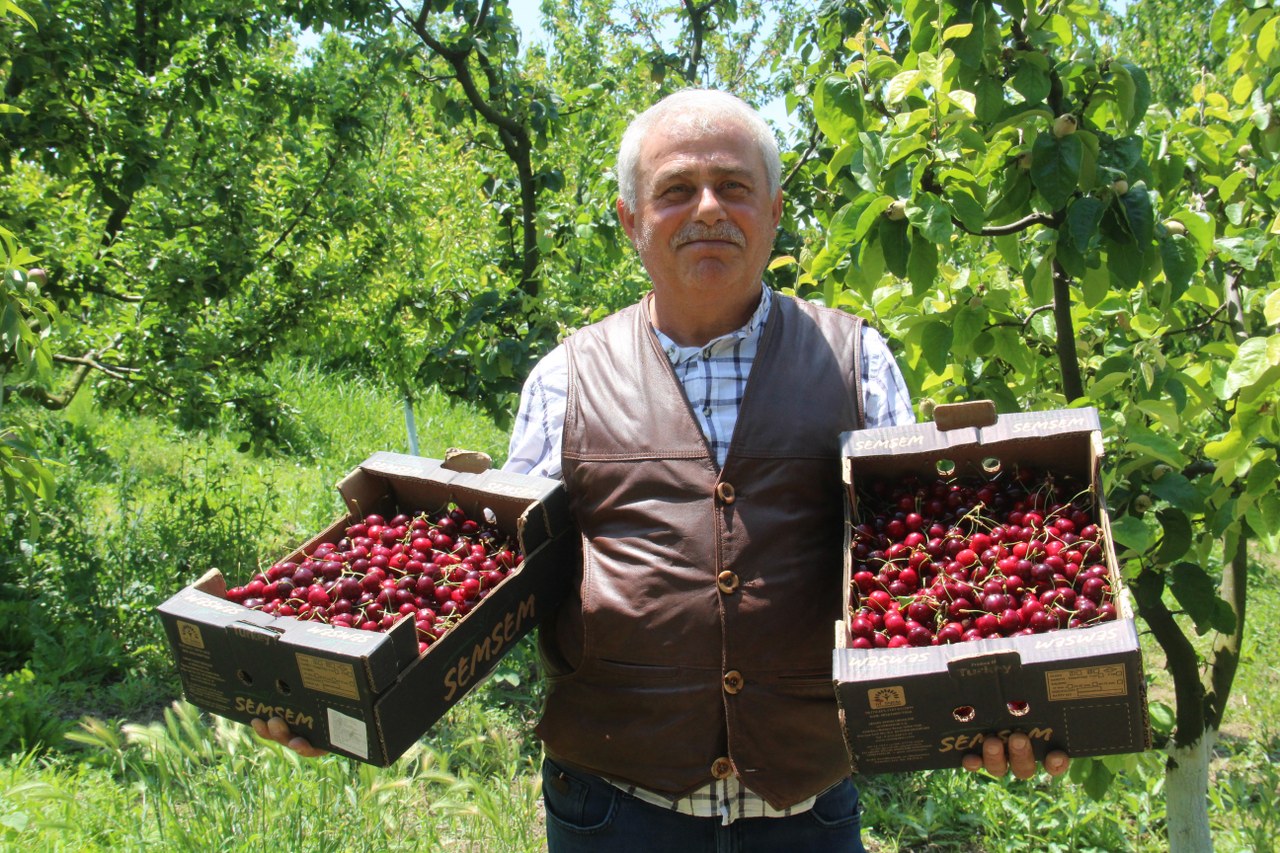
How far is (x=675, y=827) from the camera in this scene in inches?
67.2

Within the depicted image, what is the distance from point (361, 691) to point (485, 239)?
4.48 metres

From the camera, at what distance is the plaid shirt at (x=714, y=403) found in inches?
66.6

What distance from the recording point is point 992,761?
1.41 meters

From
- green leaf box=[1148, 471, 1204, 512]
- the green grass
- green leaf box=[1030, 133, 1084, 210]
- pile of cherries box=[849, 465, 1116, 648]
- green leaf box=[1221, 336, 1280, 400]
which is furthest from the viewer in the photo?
the green grass

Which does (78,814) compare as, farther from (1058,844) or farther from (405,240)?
(405,240)

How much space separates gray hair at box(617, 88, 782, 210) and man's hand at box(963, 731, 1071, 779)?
932 millimetres

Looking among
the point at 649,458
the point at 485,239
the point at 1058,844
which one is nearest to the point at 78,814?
the point at 649,458

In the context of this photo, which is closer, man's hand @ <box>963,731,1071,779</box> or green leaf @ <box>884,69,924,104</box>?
man's hand @ <box>963,731,1071,779</box>

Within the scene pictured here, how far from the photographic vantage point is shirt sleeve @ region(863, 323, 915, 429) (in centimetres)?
179

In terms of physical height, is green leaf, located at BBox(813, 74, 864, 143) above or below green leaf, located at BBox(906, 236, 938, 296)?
above

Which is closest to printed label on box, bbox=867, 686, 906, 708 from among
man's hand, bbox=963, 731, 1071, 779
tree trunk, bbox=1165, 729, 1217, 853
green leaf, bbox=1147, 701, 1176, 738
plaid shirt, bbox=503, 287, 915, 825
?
man's hand, bbox=963, 731, 1071, 779

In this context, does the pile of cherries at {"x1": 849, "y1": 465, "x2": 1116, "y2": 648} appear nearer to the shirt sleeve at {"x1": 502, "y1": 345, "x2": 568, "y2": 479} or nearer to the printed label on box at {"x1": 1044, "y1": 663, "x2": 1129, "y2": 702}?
the printed label on box at {"x1": 1044, "y1": 663, "x2": 1129, "y2": 702}

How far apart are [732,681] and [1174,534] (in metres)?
1.02

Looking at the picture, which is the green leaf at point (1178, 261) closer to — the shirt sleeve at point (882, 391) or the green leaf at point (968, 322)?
the green leaf at point (968, 322)
